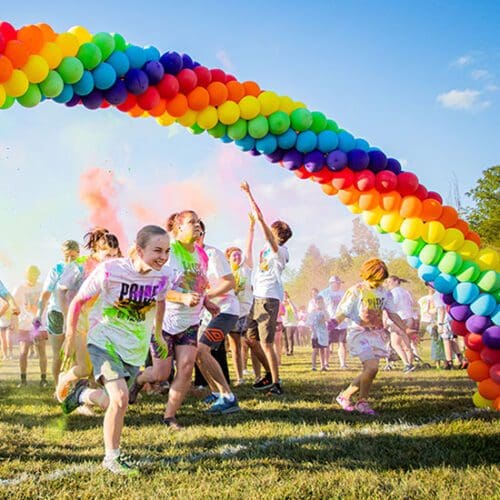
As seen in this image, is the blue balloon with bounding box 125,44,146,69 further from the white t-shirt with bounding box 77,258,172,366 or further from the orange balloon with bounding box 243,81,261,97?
the white t-shirt with bounding box 77,258,172,366

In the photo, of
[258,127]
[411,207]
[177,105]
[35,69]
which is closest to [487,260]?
Result: [411,207]

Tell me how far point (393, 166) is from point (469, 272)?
141 cm

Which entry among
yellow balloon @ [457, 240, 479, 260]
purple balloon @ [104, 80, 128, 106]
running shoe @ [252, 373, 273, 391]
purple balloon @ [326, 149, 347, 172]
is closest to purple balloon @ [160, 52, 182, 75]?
purple balloon @ [104, 80, 128, 106]

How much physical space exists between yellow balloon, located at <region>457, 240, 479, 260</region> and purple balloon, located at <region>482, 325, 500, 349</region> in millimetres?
760

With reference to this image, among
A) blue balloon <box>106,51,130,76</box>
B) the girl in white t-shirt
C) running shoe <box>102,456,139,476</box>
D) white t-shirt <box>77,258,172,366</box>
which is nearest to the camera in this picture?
running shoe <box>102,456,139,476</box>

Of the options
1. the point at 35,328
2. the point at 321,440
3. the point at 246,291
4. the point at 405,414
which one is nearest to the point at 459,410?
the point at 405,414

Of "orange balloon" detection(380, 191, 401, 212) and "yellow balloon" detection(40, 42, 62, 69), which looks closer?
"yellow balloon" detection(40, 42, 62, 69)

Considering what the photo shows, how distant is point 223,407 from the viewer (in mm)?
5969

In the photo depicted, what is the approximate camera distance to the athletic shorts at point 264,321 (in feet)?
24.8

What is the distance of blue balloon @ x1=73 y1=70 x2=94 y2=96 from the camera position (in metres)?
5.15

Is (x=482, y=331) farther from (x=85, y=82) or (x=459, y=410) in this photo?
(x=85, y=82)

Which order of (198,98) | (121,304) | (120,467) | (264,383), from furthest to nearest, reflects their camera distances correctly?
1. (264,383)
2. (198,98)
3. (121,304)
4. (120,467)

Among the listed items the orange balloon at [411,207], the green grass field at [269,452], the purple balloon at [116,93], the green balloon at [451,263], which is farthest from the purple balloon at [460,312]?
the purple balloon at [116,93]

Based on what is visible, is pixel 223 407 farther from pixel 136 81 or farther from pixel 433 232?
pixel 136 81
